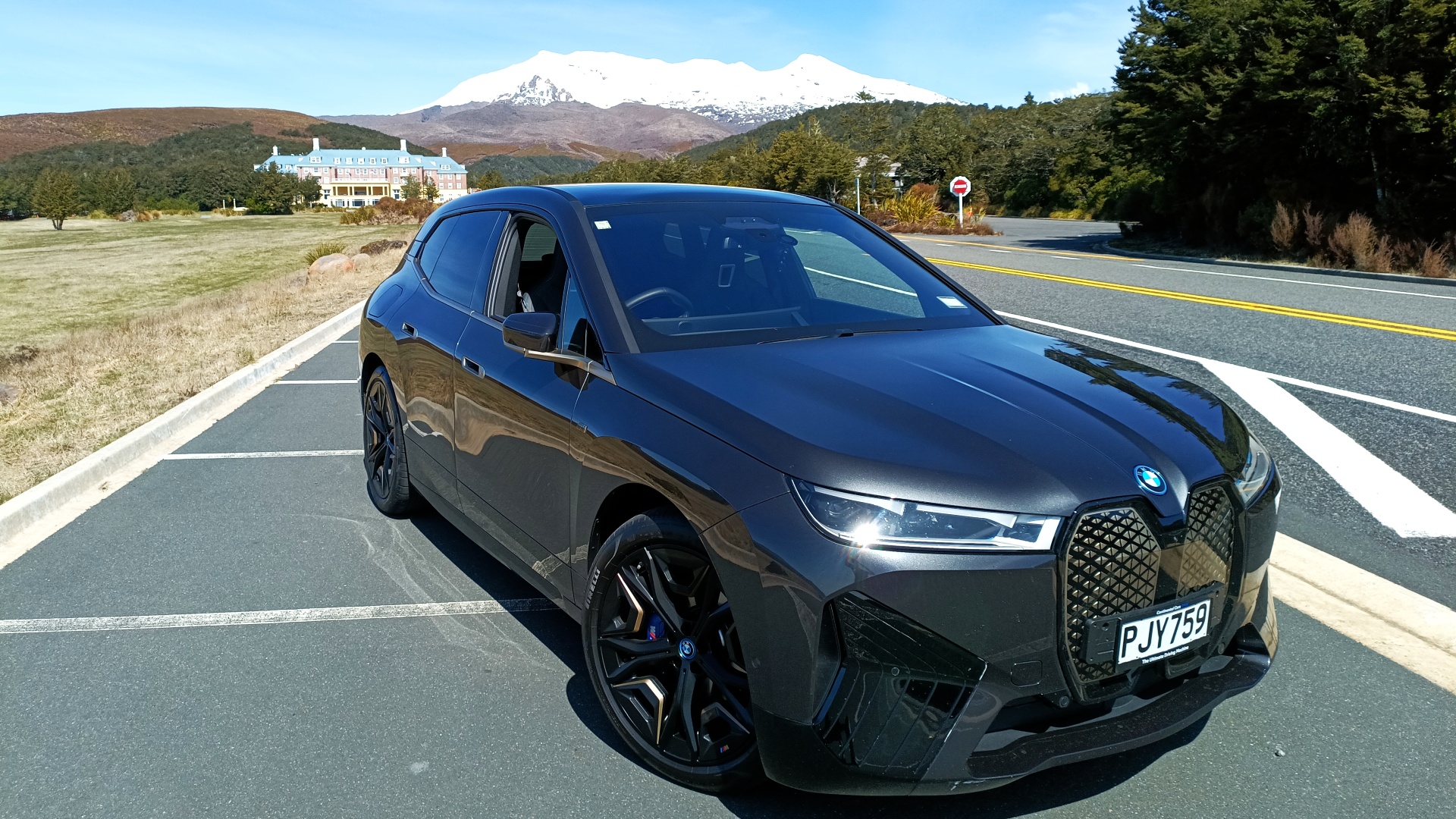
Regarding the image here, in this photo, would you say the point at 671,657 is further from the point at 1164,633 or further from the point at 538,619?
the point at 538,619

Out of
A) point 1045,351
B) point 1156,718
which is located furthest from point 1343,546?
point 1156,718

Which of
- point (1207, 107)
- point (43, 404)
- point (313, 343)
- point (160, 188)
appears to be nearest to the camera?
point (43, 404)

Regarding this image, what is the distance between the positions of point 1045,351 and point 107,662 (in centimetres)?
351

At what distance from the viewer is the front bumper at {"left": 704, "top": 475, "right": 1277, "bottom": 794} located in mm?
2432

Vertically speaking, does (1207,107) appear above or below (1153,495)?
above

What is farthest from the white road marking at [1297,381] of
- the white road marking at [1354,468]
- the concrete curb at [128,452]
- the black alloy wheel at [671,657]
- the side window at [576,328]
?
the concrete curb at [128,452]

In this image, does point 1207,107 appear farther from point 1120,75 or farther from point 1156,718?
point 1156,718

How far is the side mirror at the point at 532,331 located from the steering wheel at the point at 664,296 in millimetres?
271

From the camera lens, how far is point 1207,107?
26.3m

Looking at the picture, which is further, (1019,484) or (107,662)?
(107,662)

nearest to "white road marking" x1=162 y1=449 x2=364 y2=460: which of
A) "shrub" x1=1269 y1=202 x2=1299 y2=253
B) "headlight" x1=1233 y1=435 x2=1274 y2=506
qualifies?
"headlight" x1=1233 y1=435 x2=1274 y2=506

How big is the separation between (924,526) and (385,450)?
12.6ft

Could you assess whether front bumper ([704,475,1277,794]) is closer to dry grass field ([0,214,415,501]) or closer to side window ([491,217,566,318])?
side window ([491,217,566,318])

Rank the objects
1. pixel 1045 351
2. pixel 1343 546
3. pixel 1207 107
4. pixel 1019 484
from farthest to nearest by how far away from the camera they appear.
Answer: pixel 1207 107, pixel 1343 546, pixel 1045 351, pixel 1019 484
